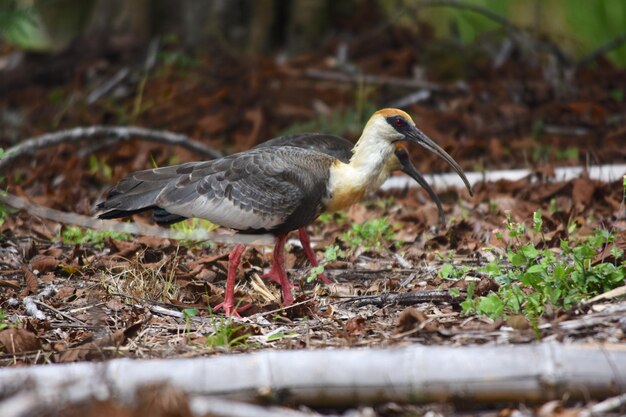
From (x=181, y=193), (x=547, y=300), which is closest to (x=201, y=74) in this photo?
(x=181, y=193)

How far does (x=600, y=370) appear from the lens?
3561 millimetres

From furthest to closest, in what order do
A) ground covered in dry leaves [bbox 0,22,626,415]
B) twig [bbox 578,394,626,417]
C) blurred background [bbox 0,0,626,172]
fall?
blurred background [bbox 0,0,626,172]
ground covered in dry leaves [bbox 0,22,626,415]
twig [bbox 578,394,626,417]

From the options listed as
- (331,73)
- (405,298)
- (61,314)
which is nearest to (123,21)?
(331,73)

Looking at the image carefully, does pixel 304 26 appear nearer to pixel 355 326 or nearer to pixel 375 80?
pixel 375 80

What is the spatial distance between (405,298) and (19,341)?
6.89 ft

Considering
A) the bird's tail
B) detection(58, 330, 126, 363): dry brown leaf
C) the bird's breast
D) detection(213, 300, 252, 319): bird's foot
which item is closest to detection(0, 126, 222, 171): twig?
the bird's tail

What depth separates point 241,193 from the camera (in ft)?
20.1

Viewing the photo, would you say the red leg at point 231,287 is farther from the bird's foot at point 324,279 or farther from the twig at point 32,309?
the twig at point 32,309

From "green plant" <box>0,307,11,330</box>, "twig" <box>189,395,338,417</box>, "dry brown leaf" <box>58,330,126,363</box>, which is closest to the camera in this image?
"twig" <box>189,395,338,417</box>

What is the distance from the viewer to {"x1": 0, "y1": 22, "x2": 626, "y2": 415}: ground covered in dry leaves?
4.74m

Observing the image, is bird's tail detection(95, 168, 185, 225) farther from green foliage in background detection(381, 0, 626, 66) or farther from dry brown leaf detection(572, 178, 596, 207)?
green foliage in background detection(381, 0, 626, 66)

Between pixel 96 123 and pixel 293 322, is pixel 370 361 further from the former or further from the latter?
pixel 96 123

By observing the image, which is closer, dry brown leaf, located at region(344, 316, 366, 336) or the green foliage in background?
dry brown leaf, located at region(344, 316, 366, 336)

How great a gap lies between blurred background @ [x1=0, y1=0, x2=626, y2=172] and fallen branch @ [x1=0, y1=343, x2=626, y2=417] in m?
5.41
